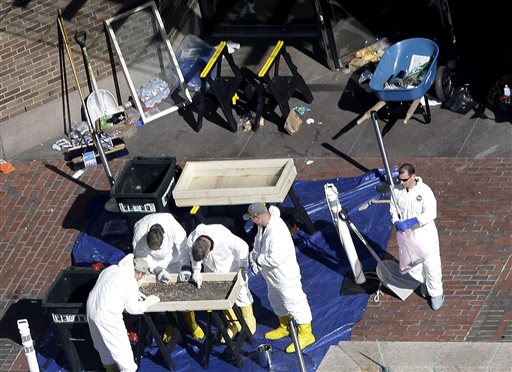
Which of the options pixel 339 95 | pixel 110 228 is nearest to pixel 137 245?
pixel 110 228

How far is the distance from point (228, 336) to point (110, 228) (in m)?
3.15

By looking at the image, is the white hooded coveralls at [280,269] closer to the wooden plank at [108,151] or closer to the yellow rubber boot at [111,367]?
the yellow rubber boot at [111,367]

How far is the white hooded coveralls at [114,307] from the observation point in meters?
14.6

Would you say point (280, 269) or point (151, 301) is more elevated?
point (151, 301)

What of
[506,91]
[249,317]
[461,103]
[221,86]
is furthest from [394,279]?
[221,86]

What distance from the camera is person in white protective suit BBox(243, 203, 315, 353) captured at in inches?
583

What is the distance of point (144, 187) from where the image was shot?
55.9 ft

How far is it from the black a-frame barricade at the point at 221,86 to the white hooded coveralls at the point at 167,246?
364 centimetres

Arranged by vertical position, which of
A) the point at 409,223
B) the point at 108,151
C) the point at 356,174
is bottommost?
the point at 356,174

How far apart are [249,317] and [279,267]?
3.27 feet

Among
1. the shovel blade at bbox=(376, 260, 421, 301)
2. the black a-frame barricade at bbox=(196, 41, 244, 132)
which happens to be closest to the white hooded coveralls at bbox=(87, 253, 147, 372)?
the shovel blade at bbox=(376, 260, 421, 301)

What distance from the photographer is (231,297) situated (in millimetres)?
14617

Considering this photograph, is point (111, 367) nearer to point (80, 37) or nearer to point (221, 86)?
point (221, 86)

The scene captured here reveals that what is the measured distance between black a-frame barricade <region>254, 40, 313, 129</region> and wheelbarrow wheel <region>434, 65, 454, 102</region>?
1.83 m
